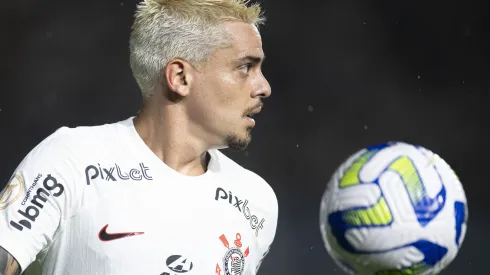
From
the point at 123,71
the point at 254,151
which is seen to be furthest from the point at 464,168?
the point at 123,71

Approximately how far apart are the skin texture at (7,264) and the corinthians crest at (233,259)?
722mm

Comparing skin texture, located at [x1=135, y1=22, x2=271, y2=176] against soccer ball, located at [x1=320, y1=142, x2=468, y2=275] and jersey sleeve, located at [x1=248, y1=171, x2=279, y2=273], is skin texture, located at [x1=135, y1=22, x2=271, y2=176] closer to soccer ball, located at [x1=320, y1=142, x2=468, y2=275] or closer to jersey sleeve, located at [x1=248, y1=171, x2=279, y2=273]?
jersey sleeve, located at [x1=248, y1=171, x2=279, y2=273]

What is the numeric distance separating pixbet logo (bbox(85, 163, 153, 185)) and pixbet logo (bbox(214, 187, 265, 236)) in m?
0.31

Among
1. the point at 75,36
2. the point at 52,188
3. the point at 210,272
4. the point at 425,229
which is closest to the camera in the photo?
the point at 425,229

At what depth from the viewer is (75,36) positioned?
21.7ft

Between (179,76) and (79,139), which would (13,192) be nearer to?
(79,139)

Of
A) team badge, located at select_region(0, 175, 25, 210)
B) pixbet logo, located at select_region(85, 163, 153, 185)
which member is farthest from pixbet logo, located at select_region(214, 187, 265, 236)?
team badge, located at select_region(0, 175, 25, 210)

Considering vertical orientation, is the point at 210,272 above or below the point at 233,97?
below

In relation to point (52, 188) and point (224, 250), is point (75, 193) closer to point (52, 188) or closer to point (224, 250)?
point (52, 188)

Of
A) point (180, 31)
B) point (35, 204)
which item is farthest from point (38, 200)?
point (180, 31)

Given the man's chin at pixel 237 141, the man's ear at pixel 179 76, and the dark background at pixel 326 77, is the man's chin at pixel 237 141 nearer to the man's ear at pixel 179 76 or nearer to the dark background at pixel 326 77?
the man's ear at pixel 179 76

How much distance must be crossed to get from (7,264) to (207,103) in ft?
3.14

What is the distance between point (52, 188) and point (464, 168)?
4.40m

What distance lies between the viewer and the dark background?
6.60 m
